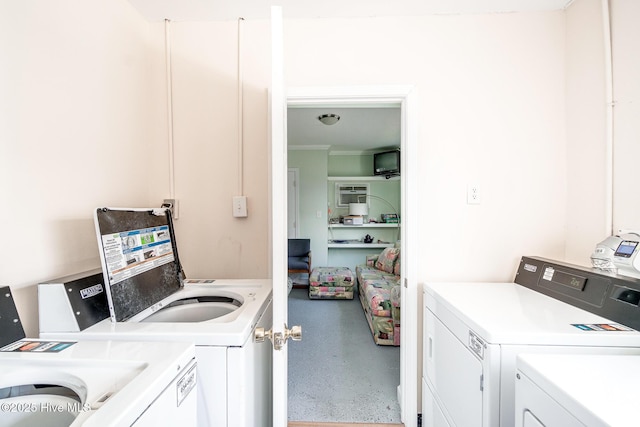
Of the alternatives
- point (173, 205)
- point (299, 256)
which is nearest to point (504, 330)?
point (173, 205)

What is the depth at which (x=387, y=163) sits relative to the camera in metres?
4.43

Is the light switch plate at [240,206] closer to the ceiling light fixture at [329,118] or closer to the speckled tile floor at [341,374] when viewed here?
the speckled tile floor at [341,374]

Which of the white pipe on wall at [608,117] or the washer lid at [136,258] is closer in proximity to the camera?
the washer lid at [136,258]

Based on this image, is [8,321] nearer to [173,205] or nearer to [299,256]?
[173,205]

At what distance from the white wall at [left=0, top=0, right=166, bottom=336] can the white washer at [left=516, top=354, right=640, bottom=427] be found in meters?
1.58

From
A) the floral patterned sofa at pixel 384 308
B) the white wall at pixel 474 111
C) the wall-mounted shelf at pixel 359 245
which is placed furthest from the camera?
the wall-mounted shelf at pixel 359 245

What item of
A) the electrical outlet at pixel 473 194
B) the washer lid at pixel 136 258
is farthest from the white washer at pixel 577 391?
the washer lid at pixel 136 258

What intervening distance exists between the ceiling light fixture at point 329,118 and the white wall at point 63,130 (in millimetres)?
1905

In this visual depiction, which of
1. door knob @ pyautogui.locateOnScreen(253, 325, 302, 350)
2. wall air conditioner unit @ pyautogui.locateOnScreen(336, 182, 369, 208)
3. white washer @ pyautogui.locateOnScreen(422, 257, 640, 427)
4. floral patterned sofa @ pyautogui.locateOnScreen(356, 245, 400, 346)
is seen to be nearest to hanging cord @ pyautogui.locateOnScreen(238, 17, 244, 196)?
door knob @ pyautogui.locateOnScreen(253, 325, 302, 350)

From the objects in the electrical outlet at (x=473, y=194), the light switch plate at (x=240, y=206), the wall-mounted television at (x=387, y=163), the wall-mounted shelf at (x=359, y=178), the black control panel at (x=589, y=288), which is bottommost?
the black control panel at (x=589, y=288)

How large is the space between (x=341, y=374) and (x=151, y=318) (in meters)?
1.52

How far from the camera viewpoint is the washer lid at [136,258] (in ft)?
2.93

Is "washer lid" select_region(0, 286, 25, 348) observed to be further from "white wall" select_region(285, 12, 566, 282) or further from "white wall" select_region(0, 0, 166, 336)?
"white wall" select_region(285, 12, 566, 282)

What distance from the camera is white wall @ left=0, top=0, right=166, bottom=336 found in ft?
2.75
